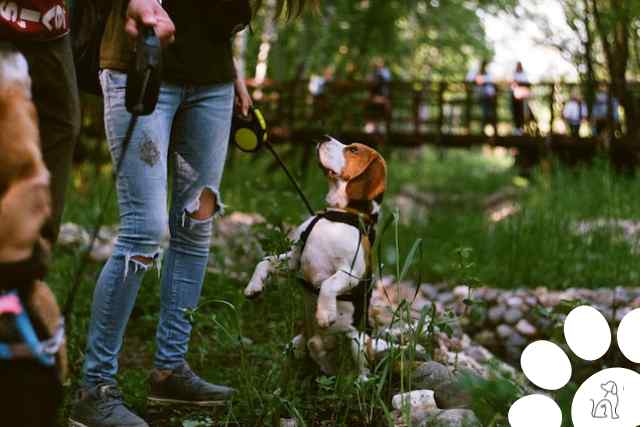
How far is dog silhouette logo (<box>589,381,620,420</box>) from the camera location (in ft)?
7.29

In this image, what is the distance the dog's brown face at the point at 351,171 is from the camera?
281 cm

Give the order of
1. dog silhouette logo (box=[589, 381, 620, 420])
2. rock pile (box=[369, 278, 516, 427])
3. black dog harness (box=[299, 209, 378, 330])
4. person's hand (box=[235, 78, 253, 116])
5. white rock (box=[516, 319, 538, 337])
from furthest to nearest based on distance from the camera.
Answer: white rock (box=[516, 319, 538, 337]) → person's hand (box=[235, 78, 253, 116]) → black dog harness (box=[299, 209, 378, 330]) → rock pile (box=[369, 278, 516, 427]) → dog silhouette logo (box=[589, 381, 620, 420])

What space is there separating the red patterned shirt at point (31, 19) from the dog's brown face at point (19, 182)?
36cm

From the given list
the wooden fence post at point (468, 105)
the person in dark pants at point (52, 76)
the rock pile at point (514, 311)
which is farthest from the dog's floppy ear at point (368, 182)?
the wooden fence post at point (468, 105)

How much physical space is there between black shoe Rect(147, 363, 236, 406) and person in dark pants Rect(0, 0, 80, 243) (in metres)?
0.98

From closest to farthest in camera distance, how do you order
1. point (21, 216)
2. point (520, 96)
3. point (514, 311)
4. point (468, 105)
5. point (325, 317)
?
point (21, 216), point (325, 317), point (514, 311), point (520, 96), point (468, 105)

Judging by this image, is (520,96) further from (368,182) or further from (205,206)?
(205,206)

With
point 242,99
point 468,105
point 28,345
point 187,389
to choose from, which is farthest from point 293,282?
point 468,105

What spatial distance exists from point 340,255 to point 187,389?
677mm

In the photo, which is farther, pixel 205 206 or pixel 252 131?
pixel 252 131

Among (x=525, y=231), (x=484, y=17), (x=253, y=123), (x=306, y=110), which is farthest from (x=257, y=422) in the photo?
(x=484, y=17)

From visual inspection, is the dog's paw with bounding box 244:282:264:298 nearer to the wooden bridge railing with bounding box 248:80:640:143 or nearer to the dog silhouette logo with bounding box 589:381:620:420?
the dog silhouette logo with bounding box 589:381:620:420

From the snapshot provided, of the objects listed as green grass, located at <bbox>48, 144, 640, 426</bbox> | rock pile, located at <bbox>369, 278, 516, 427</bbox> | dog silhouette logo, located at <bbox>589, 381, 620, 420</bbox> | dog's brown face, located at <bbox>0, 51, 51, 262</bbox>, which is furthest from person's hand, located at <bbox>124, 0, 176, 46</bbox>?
dog silhouette logo, located at <bbox>589, 381, 620, 420</bbox>

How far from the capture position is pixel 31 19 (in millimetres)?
1902
